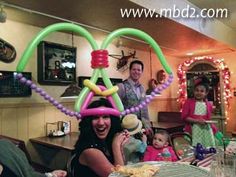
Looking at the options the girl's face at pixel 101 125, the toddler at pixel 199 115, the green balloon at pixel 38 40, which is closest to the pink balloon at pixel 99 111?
the green balloon at pixel 38 40

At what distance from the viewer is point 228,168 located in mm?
1030

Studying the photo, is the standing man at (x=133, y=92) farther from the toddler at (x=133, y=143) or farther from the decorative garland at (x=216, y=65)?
the decorative garland at (x=216, y=65)

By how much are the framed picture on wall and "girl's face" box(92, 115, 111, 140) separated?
1.97m

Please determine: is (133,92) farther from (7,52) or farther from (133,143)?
(7,52)

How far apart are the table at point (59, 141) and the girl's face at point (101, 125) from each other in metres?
1.17

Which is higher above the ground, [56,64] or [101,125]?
[56,64]

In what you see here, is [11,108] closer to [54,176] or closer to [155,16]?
[54,176]

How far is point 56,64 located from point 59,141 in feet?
3.57

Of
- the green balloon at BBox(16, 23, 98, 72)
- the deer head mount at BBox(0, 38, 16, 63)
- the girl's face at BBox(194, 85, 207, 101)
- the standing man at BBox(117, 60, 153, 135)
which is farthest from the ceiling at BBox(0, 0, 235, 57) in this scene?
the green balloon at BBox(16, 23, 98, 72)

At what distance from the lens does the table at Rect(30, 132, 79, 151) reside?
264 centimetres

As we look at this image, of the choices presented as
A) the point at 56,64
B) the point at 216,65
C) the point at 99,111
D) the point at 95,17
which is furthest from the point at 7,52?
the point at 216,65

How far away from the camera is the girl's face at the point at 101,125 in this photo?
1410 millimetres

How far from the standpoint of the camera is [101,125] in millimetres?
1416

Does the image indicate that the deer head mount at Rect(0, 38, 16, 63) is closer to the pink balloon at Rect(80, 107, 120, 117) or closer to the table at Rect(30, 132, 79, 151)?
the table at Rect(30, 132, 79, 151)
